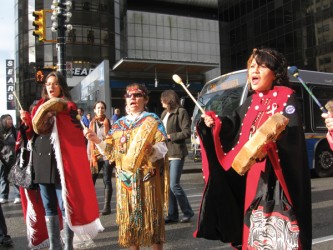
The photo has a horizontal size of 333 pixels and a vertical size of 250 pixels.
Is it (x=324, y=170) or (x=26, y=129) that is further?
(x=324, y=170)

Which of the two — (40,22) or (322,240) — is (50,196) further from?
(40,22)

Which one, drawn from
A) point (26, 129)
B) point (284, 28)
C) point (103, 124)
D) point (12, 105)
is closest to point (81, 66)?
point (284, 28)

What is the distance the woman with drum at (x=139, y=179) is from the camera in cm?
353

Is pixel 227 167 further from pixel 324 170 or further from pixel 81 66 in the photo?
pixel 81 66

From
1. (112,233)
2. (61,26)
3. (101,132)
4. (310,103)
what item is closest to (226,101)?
(310,103)

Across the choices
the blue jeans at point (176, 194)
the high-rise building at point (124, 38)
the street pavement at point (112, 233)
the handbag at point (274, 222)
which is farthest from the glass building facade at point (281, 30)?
the handbag at point (274, 222)

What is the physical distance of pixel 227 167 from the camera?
9.21ft

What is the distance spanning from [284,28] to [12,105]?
24.7 metres

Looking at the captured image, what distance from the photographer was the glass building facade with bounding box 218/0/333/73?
2903 cm

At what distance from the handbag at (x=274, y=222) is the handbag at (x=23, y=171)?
87.9 inches

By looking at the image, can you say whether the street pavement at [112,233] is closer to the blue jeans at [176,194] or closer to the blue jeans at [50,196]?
the blue jeans at [176,194]

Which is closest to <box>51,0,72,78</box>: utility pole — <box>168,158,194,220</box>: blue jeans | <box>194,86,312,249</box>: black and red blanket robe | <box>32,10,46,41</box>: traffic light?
<box>32,10,46,41</box>: traffic light

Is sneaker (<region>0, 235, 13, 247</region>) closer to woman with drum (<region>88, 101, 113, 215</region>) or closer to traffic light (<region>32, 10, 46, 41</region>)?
woman with drum (<region>88, 101, 113, 215</region>)

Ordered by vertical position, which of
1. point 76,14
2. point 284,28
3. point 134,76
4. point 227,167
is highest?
point 76,14
